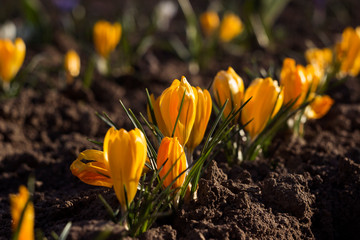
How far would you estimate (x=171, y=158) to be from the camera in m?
1.15

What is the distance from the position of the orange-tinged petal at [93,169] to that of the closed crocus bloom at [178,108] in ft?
0.70

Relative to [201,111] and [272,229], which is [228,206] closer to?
[272,229]

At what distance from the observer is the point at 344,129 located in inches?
85.1

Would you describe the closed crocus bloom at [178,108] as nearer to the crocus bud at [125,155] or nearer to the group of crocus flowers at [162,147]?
the group of crocus flowers at [162,147]

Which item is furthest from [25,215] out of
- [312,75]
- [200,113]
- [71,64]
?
[71,64]

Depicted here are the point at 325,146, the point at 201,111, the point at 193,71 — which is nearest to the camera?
the point at 201,111

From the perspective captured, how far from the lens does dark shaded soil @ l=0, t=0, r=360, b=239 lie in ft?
4.14

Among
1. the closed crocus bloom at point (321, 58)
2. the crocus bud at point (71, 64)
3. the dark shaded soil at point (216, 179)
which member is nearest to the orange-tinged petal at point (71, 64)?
the crocus bud at point (71, 64)

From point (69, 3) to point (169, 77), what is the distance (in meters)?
1.41

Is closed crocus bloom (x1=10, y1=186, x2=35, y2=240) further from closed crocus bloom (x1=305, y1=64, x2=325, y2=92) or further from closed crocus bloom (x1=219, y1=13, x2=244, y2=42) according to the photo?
closed crocus bloom (x1=219, y1=13, x2=244, y2=42)

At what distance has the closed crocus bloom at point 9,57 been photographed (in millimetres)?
2424

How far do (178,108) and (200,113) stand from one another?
0.26 feet

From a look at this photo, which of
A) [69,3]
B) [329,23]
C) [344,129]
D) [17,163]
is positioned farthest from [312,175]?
[329,23]

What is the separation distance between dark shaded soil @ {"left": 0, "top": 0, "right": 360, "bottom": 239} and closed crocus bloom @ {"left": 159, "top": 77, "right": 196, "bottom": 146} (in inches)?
7.8
